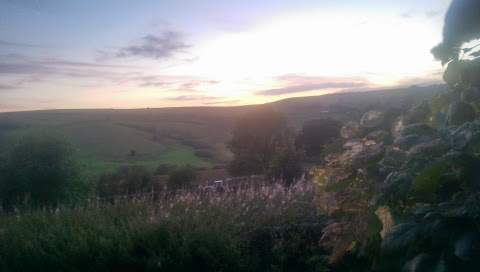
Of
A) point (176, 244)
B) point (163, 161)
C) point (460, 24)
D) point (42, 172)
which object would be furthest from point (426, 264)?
point (163, 161)

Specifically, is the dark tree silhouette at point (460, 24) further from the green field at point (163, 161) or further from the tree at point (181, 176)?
the green field at point (163, 161)

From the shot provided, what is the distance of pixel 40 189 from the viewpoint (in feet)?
56.9

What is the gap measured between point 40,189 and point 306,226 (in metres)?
13.7

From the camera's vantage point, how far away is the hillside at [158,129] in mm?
39750

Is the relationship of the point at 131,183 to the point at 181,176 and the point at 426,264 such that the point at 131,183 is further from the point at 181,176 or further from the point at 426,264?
the point at 426,264

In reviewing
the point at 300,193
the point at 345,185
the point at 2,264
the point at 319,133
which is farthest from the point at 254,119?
the point at 345,185

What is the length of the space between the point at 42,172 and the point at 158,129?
125 feet

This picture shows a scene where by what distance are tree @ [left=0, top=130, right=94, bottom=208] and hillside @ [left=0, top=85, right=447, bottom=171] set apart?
1516 cm

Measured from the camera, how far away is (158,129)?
182ft

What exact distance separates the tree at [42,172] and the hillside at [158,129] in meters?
15.2

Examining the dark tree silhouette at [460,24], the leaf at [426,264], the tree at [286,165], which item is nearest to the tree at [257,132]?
the tree at [286,165]

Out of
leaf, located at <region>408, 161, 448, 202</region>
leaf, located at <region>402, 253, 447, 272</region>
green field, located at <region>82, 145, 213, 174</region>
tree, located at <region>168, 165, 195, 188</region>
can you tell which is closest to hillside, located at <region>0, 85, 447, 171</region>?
green field, located at <region>82, 145, 213, 174</region>

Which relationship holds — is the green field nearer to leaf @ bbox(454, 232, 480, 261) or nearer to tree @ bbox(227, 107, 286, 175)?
tree @ bbox(227, 107, 286, 175)

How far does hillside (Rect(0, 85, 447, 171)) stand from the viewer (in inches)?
1565
